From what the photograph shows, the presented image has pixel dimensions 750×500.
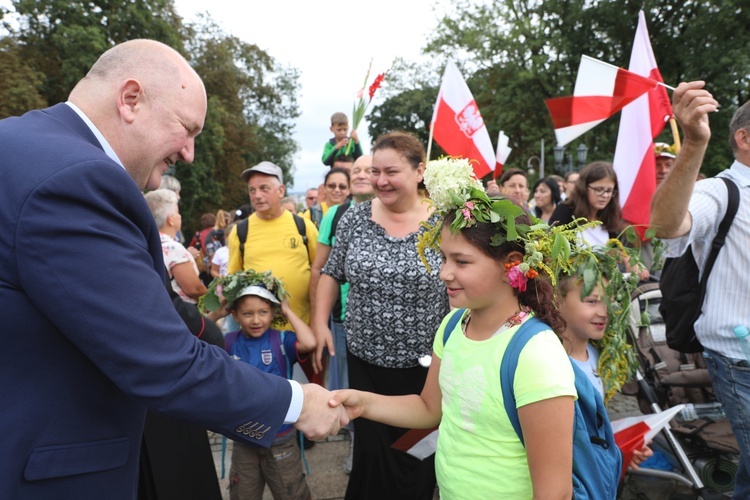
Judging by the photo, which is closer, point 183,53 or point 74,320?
point 74,320

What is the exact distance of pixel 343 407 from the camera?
2.29 m

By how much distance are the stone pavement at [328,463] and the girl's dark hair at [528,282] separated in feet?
8.35

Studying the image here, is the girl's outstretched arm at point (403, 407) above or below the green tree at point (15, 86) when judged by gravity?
below

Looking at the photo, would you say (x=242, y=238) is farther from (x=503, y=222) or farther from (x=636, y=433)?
(x=636, y=433)

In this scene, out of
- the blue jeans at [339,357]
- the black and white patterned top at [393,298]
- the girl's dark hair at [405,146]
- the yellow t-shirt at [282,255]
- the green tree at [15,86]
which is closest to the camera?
the black and white patterned top at [393,298]

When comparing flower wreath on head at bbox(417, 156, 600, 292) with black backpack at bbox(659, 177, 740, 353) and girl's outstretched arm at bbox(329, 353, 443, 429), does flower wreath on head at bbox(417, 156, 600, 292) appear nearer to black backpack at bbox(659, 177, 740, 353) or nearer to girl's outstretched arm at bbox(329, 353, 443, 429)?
girl's outstretched arm at bbox(329, 353, 443, 429)

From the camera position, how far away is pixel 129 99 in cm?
172

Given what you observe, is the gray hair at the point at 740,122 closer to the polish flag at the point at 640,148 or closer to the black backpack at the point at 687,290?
the black backpack at the point at 687,290

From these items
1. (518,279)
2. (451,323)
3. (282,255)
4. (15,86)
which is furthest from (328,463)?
(15,86)

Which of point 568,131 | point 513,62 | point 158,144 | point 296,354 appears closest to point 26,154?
point 158,144

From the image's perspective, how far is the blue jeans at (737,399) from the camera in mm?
2643

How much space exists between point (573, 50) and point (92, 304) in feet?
78.9

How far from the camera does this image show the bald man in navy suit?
1.40 metres

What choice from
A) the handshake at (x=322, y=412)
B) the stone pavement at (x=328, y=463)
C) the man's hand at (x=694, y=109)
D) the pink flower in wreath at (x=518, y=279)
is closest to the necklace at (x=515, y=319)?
the pink flower in wreath at (x=518, y=279)
